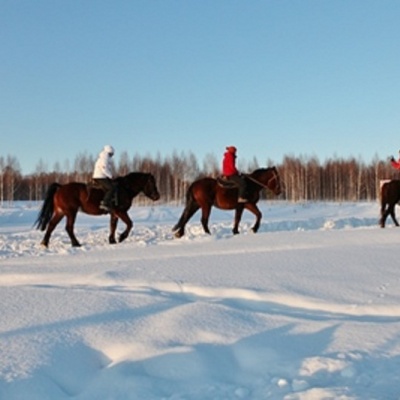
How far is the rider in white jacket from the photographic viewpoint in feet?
43.5

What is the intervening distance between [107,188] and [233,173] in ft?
11.0

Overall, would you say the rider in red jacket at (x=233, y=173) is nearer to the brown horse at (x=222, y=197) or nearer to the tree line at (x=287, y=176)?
the brown horse at (x=222, y=197)

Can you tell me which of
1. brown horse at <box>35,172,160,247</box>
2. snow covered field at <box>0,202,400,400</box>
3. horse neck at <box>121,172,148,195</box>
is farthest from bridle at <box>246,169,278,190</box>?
snow covered field at <box>0,202,400,400</box>

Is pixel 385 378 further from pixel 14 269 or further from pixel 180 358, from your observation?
pixel 14 269

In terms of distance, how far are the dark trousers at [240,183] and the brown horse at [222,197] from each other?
0.55ft

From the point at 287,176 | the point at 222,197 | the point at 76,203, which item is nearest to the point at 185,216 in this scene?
the point at 222,197

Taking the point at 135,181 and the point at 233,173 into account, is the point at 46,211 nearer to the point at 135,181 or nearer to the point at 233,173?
the point at 135,181

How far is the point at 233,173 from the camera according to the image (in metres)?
14.3

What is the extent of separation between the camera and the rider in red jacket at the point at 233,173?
14.2m

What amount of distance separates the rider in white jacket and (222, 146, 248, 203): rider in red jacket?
304 centimetres

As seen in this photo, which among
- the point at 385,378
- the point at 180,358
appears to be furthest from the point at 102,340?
the point at 385,378

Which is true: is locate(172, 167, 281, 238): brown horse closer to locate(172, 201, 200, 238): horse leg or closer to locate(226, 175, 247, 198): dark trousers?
locate(172, 201, 200, 238): horse leg

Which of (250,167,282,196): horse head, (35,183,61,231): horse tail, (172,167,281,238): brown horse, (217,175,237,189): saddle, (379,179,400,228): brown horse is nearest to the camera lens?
(35,183,61,231): horse tail

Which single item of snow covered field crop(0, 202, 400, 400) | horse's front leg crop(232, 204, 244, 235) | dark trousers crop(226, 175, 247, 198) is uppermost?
dark trousers crop(226, 175, 247, 198)
